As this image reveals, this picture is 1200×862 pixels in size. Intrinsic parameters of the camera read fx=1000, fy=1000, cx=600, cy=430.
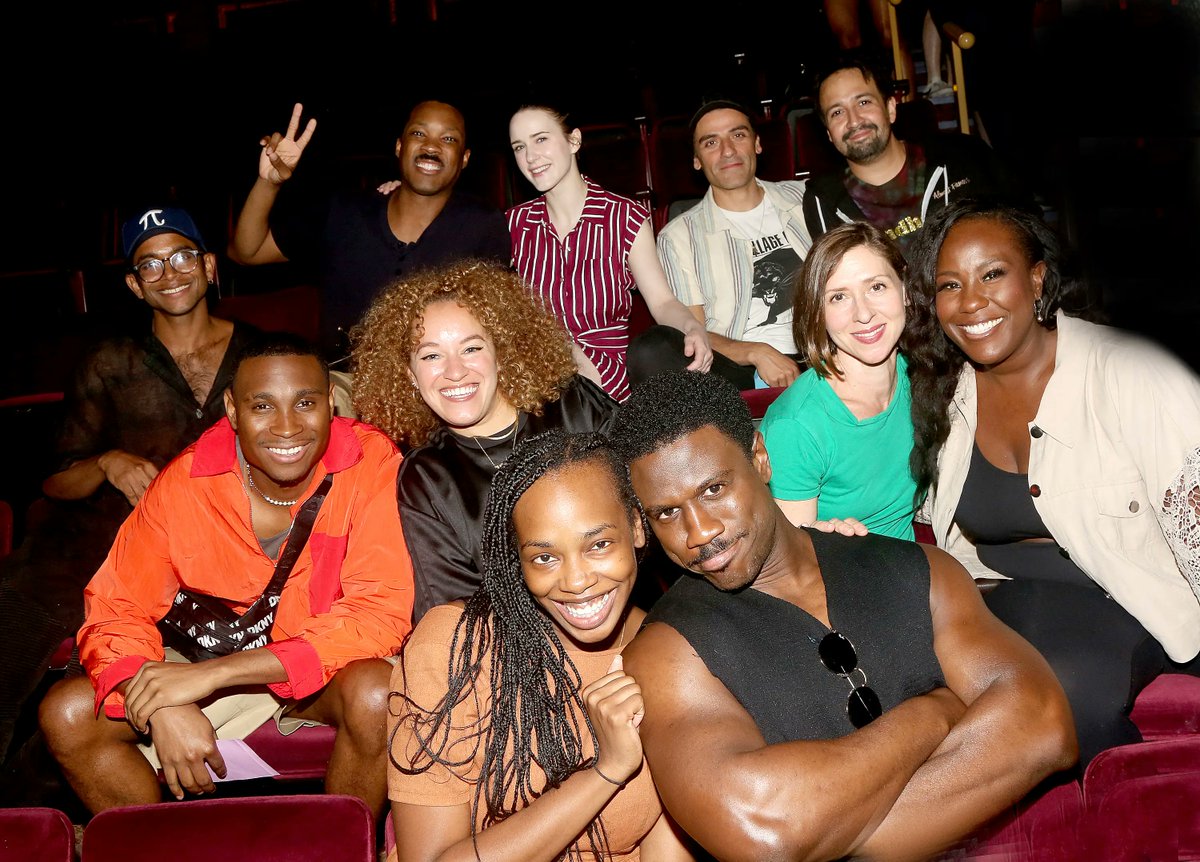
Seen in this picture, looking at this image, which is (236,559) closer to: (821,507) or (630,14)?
(821,507)

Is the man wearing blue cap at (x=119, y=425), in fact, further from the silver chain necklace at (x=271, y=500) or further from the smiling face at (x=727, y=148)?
the smiling face at (x=727, y=148)

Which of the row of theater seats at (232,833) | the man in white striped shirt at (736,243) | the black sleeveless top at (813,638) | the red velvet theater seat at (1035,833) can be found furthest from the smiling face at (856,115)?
the row of theater seats at (232,833)

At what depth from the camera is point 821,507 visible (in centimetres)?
229

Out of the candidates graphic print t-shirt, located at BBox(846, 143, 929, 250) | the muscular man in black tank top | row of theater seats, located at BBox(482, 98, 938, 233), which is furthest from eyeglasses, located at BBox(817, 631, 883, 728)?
row of theater seats, located at BBox(482, 98, 938, 233)

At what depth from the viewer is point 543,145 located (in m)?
3.27

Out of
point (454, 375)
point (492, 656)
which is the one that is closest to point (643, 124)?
point (454, 375)

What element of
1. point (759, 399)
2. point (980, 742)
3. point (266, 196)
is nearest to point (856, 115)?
point (759, 399)

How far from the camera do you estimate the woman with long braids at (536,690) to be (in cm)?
148

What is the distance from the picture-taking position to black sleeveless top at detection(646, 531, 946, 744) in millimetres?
1508

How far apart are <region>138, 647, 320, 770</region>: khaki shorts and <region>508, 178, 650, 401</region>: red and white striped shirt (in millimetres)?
1482

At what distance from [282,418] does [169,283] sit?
96 centimetres

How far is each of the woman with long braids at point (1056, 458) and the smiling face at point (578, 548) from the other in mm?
938

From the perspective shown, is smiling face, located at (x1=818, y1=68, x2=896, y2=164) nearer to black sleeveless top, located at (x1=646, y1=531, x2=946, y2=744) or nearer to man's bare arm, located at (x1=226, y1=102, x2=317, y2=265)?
man's bare arm, located at (x1=226, y1=102, x2=317, y2=265)

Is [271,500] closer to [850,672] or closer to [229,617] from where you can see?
[229,617]
